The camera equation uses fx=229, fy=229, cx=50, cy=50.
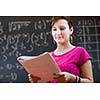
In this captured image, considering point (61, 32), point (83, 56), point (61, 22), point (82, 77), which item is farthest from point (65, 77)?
point (61, 22)

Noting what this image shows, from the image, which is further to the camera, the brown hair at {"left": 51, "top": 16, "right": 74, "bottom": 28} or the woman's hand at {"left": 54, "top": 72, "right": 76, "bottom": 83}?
the brown hair at {"left": 51, "top": 16, "right": 74, "bottom": 28}

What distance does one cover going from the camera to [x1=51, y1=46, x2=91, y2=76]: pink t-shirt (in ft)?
7.33

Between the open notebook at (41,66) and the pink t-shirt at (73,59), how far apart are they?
6cm

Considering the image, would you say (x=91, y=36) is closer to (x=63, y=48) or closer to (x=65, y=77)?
(x=63, y=48)

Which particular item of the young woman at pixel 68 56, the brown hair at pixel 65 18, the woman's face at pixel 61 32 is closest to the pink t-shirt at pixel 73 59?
the young woman at pixel 68 56

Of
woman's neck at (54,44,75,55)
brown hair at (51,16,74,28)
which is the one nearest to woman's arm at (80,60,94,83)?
woman's neck at (54,44,75,55)

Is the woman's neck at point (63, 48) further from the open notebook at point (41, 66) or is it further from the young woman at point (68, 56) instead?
the open notebook at point (41, 66)

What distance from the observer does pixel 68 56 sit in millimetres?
2271

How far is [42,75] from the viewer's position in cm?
222

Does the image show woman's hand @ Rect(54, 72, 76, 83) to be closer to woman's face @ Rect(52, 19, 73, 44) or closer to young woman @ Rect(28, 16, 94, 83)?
young woman @ Rect(28, 16, 94, 83)
